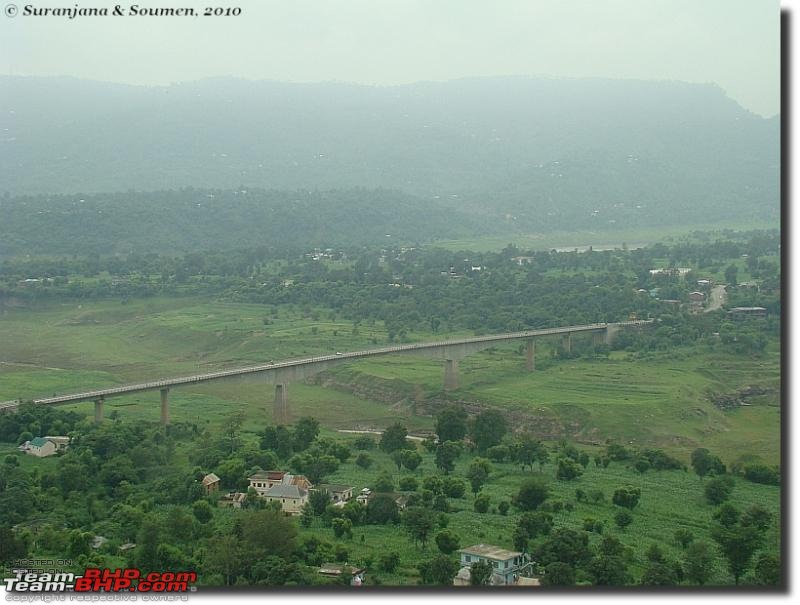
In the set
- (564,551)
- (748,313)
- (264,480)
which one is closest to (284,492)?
(264,480)

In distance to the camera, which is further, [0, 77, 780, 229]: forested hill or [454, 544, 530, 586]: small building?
[0, 77, 780, 229]: forested hill

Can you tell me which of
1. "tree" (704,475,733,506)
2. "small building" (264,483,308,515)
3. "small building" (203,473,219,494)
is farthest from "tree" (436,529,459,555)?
"tree" (704,475,733,506)

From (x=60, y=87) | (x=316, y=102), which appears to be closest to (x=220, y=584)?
(x=60, y=87)

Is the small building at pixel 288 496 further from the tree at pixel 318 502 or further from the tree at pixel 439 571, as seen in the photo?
the tree at pixel 439 571

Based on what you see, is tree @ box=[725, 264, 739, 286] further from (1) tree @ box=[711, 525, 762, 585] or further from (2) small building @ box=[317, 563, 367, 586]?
(2) small building @ box=[317, 563, 367, 586]

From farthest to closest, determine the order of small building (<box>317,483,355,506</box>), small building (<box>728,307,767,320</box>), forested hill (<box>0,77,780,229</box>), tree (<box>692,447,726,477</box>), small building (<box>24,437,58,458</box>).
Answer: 1. forested hill (<box>0,77,780,229</box>)
2. small building (<box>728,307,767,320</box>)
3. tree (<box>692,447,726,477</box>)
4. small building (<box>24,437,58,458</box>)
5. small building (<box>317,483,355,506</box>)
